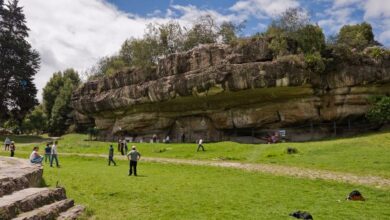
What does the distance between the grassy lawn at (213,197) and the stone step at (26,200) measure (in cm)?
124

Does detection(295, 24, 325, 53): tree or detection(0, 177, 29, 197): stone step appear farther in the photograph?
detection(295, 24, 325, 53): tree

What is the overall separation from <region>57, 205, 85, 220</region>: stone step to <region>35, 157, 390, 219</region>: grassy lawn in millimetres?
403

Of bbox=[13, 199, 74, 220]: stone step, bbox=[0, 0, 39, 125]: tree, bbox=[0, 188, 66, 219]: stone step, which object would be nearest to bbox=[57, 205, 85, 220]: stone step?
bbox=[13, 199, 74, 220]: stone step

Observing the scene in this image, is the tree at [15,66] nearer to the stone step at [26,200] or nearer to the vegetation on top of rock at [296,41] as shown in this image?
the vegetation on top of rock at [296,41]

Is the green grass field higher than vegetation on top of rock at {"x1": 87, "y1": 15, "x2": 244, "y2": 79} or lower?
lower

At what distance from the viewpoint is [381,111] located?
3816cm

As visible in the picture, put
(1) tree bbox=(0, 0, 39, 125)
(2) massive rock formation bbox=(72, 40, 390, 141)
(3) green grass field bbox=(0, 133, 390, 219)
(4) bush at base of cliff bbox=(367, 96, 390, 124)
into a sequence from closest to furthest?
(3) green grass field bbox=(0, 133, 390, 219), (4) bush at base of cliff bbox=(367, 96, 390, 124), (2) massive rock formation bbox=(72, 40, 390, 141), (1) tree bbox=(0, 0, 39, 125)

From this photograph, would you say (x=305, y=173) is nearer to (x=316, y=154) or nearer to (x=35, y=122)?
(x=316, y=154)

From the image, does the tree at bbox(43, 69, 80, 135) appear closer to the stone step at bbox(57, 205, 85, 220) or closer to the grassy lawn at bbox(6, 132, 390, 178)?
the grassy lawn at bbox(6, 132, 390, 178)

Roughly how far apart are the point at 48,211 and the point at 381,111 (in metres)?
35.7

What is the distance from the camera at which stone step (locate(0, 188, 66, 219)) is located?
30.3 feet

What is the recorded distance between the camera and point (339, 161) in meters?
26.2

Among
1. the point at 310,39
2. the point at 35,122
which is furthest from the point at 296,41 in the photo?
the point at 35,122

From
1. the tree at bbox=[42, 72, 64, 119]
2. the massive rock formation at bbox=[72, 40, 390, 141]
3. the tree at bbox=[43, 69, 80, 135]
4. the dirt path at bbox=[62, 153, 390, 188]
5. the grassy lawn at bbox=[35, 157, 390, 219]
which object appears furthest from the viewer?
the tree at bbox=[42, 72, 64, 119]
